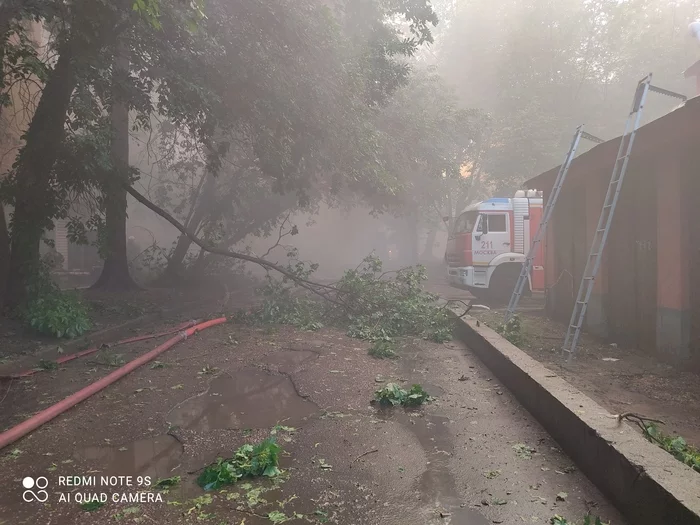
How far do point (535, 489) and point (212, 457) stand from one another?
7.59 ft

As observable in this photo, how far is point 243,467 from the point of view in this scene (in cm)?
350

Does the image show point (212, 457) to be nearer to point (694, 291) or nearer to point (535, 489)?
point (535, 489)

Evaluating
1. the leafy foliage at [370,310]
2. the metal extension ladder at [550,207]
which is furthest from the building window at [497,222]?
the metal extension ladder at [550,207]

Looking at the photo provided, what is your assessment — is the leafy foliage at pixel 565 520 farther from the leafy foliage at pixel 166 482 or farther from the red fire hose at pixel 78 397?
the red fire hose at pixel 78 397

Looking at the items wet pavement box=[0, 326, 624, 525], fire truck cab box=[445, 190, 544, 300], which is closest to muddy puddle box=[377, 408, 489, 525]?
wet pavement box=[0, 326, 624, 525]

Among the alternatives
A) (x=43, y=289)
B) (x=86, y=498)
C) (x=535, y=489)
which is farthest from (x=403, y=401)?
(x=43, y=289)

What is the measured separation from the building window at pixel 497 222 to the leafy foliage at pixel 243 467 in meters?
12.4

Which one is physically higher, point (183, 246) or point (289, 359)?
point (183, 246)

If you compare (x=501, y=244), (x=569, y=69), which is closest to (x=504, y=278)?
(x=501, y=244)

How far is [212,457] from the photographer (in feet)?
12.5

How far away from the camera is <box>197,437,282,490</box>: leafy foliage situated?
337 cm

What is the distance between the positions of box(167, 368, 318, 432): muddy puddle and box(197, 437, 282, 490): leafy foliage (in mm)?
871

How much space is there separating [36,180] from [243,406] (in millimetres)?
5789

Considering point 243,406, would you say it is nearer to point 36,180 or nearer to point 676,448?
point 676,448
